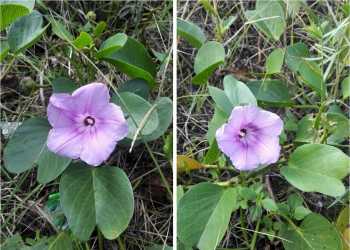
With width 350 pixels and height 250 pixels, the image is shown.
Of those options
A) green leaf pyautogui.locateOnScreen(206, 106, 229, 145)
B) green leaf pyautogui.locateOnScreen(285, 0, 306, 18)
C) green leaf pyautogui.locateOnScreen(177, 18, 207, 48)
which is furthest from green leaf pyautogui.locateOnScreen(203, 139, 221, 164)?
green leaf pyautogui.locateOnScreen(285, 0, 306, 18)

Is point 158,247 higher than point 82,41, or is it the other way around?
point 82,41

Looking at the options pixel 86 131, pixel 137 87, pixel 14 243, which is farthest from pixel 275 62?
pixel 14 243

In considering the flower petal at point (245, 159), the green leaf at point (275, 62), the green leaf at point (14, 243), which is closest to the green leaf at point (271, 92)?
the green leaf at point (275, 62)

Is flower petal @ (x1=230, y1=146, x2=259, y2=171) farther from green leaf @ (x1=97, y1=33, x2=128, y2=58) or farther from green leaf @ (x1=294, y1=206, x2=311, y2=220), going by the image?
green leaf @ (x1=97, y1=33, x2=128, y2=58)

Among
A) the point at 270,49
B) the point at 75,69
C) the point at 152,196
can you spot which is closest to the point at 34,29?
the point at 75,69

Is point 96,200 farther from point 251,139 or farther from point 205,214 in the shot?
point 251,139

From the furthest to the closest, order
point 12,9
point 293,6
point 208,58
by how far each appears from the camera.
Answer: point 293,6, point 208,58, point 12,9
